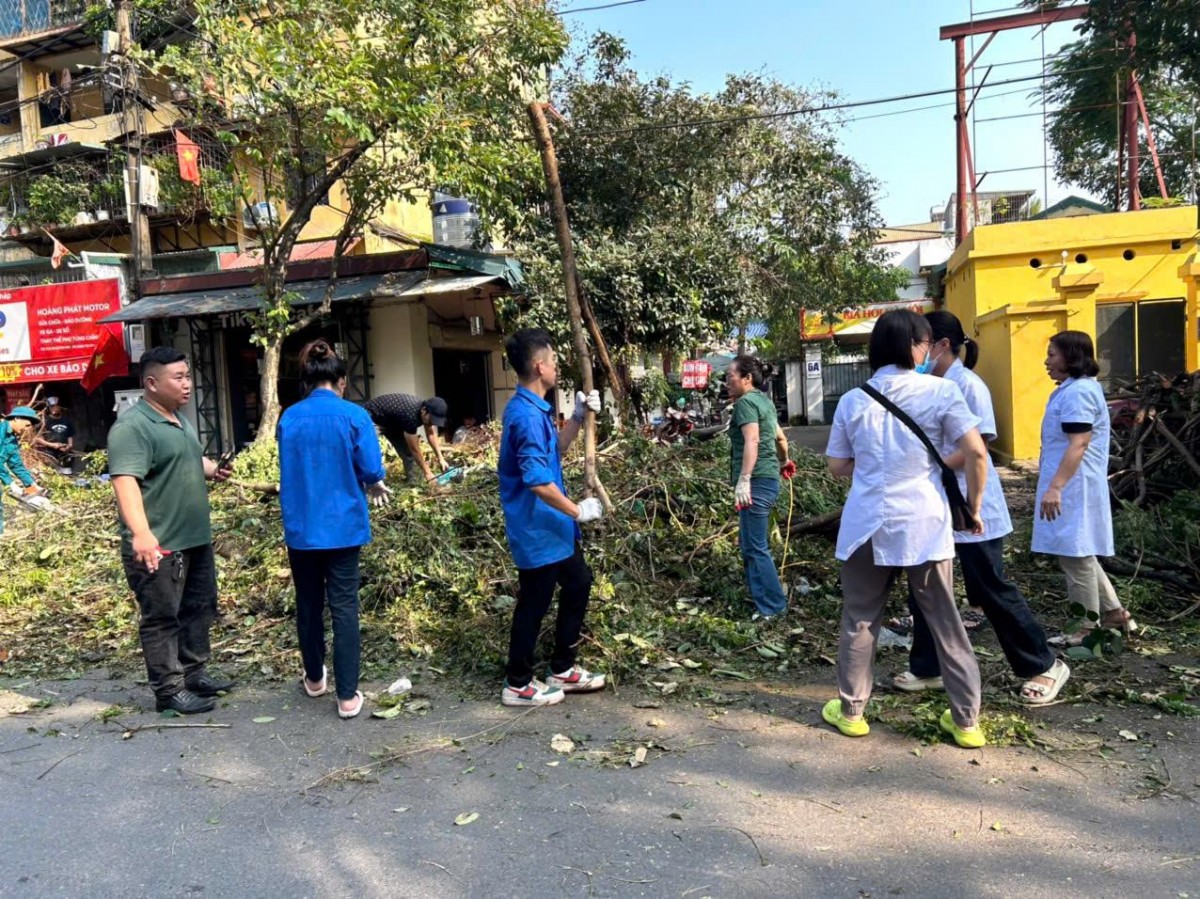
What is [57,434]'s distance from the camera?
1388 centimetres

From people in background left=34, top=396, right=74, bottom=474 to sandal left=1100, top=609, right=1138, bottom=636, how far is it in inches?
501

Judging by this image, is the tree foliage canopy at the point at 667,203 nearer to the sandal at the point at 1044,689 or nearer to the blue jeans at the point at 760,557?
the blue jeans at the point at 760,557

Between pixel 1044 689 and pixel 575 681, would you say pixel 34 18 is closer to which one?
pixel 575 681

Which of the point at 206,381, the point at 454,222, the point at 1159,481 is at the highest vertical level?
the point at 454,222

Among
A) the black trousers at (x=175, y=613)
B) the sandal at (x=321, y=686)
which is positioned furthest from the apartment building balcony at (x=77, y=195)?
the sandal at (x=321, y=686)

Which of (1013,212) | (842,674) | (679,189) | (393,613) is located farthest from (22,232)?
(1013,212)

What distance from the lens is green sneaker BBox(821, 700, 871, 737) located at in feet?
11.6

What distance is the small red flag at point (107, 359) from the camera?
1541cm

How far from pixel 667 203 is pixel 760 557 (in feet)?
27.3

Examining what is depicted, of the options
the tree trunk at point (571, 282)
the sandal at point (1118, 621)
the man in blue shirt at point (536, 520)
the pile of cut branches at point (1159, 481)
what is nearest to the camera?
the man in blue shirt at point (536, 520)

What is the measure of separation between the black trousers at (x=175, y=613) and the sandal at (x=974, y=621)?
13.5 feet

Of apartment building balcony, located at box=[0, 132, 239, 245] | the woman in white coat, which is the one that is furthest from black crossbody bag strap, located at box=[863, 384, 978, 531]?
apartment building balcony, located at box=[0, 132, 239, 245]

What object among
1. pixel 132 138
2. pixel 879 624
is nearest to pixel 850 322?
pixel 132 138

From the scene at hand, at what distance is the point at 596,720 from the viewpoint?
3.88 meters
